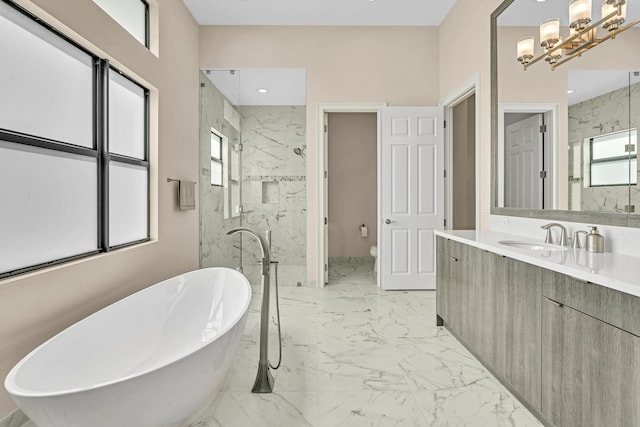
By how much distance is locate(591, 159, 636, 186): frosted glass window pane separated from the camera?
169 cm

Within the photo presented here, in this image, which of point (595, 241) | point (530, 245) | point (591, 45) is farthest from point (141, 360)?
point (591, 45)

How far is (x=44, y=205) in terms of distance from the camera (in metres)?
1.83

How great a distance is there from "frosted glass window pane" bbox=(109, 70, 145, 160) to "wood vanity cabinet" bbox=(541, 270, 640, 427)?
2815mm


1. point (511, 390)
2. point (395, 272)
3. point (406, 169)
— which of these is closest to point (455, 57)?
point (406, 169)

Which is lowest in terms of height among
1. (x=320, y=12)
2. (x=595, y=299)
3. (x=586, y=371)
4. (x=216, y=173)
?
(x=586, y=371)

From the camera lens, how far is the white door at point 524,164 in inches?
92.8

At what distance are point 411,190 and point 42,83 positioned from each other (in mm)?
3390

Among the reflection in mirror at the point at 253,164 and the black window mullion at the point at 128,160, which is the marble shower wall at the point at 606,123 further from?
the black window mullion at the point at 128,160

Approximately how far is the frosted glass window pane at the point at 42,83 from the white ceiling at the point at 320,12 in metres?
2.06

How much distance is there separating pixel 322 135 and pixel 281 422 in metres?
3.16

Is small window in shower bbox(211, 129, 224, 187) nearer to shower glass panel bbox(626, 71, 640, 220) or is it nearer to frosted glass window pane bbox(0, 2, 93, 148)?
frosted glass window pane bbox(0, 2, 93, 148)

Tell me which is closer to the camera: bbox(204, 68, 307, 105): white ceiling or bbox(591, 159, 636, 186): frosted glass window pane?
bbox(591, 159, 636, 186): frosted glass window pane

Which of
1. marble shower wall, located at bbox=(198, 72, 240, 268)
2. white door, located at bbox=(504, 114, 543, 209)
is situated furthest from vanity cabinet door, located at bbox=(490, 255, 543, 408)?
marble shower wall, located at bbox=(198, 72, 240, 268)

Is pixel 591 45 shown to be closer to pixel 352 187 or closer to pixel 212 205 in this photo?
pixel 212 205
